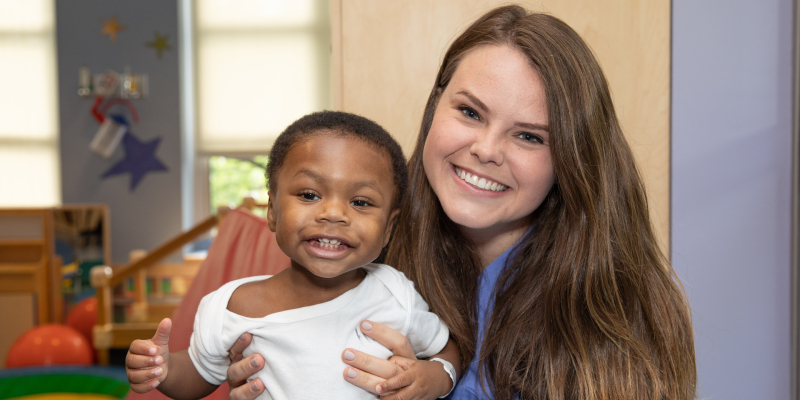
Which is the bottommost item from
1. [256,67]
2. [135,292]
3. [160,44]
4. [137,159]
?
[135,292]

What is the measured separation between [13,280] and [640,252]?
3.93m

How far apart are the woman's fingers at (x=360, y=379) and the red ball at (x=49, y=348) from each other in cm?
320

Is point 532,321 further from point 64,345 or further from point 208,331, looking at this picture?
point 64,345

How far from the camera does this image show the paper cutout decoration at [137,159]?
4414 millimetres

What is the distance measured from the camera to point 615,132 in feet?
3.62

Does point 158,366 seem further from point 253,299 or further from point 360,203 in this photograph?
point 360,203

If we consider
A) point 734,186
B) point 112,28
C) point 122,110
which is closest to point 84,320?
point 122,110

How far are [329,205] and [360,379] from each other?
27 centimetres

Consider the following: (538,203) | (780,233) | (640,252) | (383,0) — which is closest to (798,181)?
(780,233)

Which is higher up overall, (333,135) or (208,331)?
(333,135)

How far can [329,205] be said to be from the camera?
0.88 metres

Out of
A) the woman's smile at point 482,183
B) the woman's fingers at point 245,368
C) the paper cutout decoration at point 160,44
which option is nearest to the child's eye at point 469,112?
the woman's smile at point 482,183

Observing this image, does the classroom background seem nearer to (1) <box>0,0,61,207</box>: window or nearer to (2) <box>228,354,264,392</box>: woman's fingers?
(1) <box>0,0,61,207</box>: window

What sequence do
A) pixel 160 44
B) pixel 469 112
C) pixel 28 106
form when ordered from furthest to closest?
pixel 28 106, pixel 160 44, pixel 469 112
